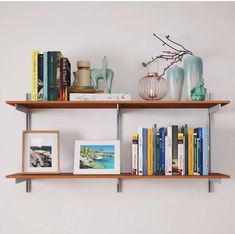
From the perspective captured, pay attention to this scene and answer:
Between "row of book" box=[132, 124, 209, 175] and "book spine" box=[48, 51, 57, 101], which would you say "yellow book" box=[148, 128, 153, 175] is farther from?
"book spine" box=[48, 51, 57, 101]

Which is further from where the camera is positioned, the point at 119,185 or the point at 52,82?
the point at 119,185

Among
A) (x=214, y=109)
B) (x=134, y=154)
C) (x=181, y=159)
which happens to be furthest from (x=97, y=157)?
(x=214, y=109)

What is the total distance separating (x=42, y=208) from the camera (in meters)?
2.09

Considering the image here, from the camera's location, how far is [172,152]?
1912mm

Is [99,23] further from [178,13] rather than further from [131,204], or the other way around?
[131,204]

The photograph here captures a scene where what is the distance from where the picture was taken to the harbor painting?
77.7 inches

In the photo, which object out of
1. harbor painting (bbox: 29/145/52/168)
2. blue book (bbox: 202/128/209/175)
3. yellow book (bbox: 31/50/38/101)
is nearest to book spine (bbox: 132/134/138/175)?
blue book (bbox: 202/128/209/175)

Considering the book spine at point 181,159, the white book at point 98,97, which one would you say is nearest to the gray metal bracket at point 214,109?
the book spine at point 181,159

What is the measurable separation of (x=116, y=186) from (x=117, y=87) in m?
0.57

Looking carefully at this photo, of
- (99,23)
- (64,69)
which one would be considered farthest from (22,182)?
(99,23)

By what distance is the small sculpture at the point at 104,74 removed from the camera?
6.53 ft

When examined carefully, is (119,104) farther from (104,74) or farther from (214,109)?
(214,109)

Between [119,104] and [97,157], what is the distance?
31cm

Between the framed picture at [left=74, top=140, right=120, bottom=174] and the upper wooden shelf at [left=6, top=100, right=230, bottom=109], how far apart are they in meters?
0.21
